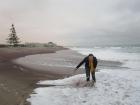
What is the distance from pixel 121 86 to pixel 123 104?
316 centimetres

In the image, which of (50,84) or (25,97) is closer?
(25,97)

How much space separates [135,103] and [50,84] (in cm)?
481

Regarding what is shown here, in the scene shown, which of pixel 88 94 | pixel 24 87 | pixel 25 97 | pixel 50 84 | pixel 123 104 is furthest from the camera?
pixel 50 84

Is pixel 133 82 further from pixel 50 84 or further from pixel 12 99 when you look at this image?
pixel 12 99

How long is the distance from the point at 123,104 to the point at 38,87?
14.6ft

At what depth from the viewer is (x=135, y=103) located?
8.30m

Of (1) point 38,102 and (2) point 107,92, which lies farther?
(2) point 107,92

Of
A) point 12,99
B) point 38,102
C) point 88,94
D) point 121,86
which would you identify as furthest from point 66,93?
point 121,86

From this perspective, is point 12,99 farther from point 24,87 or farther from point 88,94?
point 88,94

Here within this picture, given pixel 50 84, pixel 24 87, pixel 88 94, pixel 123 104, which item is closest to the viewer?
pixel 123 104

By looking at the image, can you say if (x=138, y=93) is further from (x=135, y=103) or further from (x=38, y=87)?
(x=38, y=87)

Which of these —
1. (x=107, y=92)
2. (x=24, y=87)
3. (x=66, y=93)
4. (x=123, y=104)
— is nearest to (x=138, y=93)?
(x=107, y=92)

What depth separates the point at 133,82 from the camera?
12305mm

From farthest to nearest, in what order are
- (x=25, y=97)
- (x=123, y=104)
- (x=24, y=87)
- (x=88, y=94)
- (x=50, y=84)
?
(x=50, y=84) → (x=24, y=87) → (x=88, y=94) → (x=25, y=97) → (x=123, y=104)
